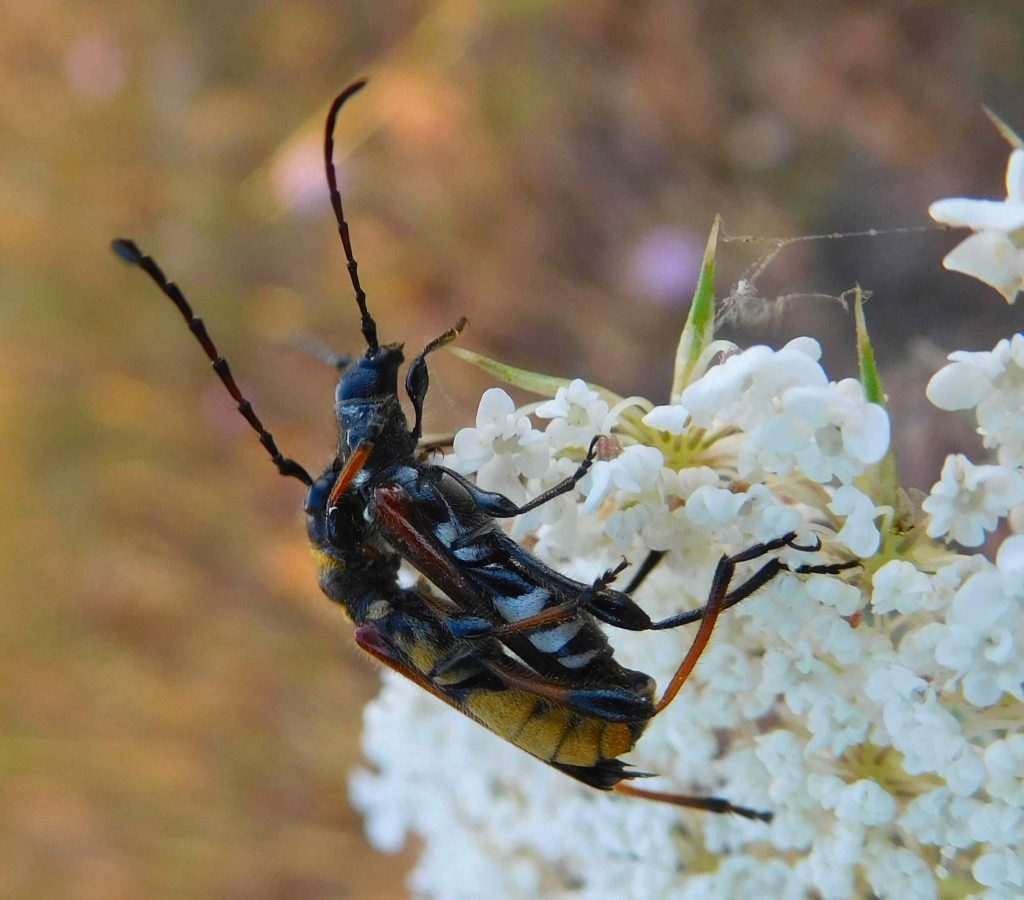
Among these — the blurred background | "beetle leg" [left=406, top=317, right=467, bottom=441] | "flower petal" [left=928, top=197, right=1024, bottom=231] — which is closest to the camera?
"flower petal" [left=928, top=197, right=1024, bottom=231]

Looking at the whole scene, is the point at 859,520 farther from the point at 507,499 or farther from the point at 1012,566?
the point at 507,499

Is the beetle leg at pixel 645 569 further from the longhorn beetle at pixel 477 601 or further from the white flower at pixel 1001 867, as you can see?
the white flower at pixel 1001 867

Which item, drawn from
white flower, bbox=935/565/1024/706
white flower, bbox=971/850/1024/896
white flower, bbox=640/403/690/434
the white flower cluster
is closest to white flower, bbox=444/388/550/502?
the white flower cluster

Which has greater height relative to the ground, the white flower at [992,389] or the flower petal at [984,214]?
the flower petal at [984,214]

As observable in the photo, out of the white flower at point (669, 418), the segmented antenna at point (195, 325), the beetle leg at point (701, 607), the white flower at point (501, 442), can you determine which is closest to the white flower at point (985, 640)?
the beetle leg at point (701, 607)

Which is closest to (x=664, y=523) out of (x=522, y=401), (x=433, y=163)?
(x=522, y=401)

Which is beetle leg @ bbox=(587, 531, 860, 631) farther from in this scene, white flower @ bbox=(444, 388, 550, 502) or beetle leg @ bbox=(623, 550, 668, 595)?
white flower @ bbox=(444, 388, 550, 502)
